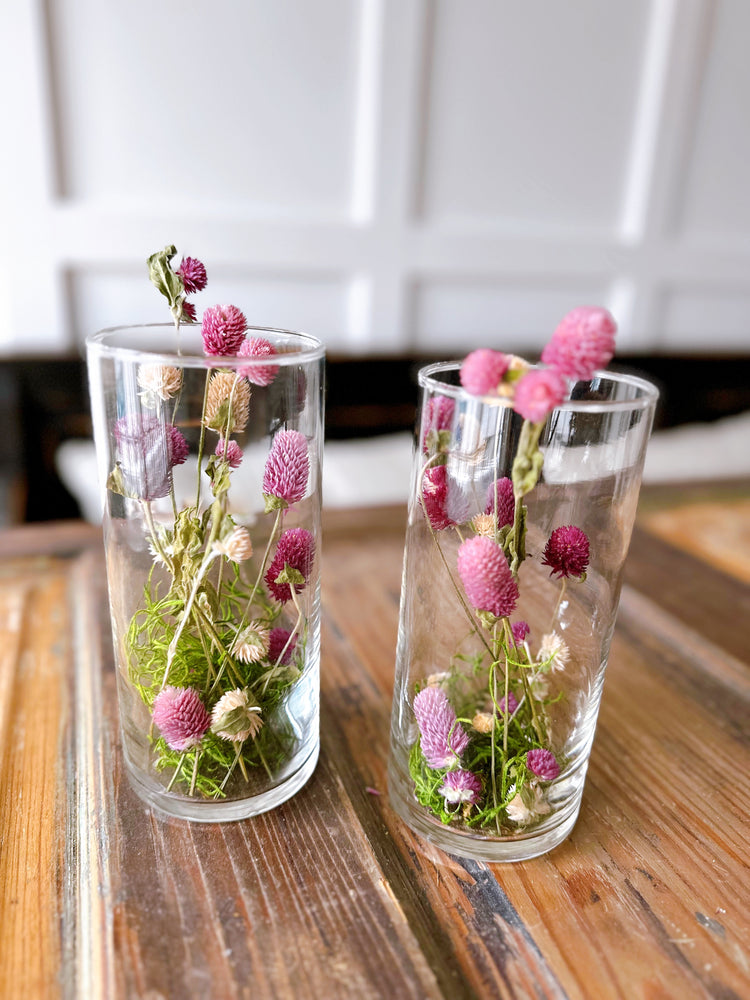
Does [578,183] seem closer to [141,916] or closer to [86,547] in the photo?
[86,547]

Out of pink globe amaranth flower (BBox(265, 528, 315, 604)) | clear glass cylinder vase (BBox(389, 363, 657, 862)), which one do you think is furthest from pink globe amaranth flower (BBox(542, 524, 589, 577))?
pink globe amaranth flower (BBox(265, 528, 315, 604))

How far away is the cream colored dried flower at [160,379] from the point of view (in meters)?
0.28

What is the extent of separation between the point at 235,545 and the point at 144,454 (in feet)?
0.20

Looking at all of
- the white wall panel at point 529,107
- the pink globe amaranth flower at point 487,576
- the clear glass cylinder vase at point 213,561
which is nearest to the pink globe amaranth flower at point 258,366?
the clear glass cylinder vase at point 213,561

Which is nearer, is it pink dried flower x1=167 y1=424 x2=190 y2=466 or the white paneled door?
pink dried flower x1=167 y1=424 x2=190 y2=466

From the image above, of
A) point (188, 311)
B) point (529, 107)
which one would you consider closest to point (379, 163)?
point (529, 107)

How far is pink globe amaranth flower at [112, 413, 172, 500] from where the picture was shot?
0.95ft

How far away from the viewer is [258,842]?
32 centimetres

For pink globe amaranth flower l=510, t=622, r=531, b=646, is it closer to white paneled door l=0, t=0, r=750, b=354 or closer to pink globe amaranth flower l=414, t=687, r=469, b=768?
pink globe amaranth flower l=414, t=687, r=469, b=768

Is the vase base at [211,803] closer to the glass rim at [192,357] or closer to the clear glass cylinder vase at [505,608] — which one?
the clear glass cylinder vase at [505,608]

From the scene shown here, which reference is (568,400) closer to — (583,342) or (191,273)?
(583,342)

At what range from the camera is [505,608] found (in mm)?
278

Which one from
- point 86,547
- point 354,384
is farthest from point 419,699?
point 354,384

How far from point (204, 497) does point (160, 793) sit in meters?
0.14
